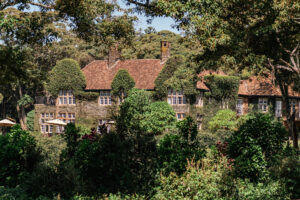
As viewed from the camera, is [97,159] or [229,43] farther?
[229,43]

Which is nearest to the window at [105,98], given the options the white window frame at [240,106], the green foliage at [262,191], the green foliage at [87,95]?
the green foliage at [87,95]

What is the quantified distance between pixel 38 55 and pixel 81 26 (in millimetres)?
39221

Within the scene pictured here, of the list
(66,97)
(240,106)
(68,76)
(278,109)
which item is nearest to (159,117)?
(68,76)

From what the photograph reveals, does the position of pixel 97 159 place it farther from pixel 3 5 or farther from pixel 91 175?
pixel 3 5

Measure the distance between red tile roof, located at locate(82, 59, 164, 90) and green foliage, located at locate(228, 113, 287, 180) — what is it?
2608 centimetres

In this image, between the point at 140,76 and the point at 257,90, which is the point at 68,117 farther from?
the point at 257,90

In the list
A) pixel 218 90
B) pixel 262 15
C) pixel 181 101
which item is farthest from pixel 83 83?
pixel 262 15

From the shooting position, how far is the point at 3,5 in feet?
41.4

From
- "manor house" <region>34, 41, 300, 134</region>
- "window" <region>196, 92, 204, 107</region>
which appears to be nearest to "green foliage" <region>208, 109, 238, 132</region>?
"manor house" <region>34, 41, 300, 134</region>

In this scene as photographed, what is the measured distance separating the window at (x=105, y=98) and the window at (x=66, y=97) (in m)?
3.46

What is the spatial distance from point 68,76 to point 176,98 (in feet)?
41.7

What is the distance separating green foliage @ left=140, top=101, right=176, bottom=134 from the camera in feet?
107

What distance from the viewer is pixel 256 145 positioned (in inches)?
463

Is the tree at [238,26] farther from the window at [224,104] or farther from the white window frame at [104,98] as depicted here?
the white window frame at [104,98]
